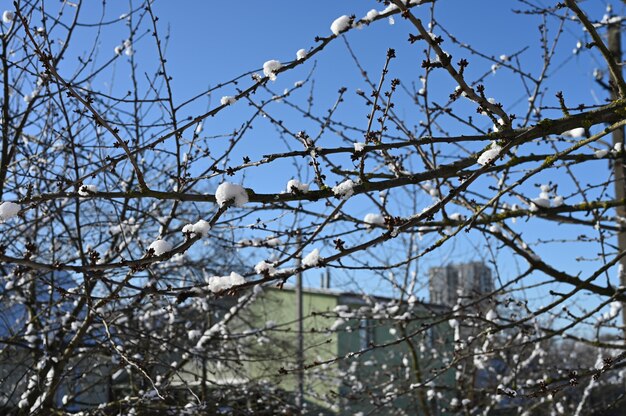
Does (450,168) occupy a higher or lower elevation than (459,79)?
lower

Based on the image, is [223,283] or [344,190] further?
[344,190]

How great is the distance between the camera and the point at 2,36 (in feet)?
15.3

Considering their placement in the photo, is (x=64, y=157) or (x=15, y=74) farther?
(x=64, y=157)

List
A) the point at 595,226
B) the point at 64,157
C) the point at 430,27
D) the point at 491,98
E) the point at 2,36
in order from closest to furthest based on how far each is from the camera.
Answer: the point at 491,98 < the point at 430,27 < the point at 595,226 < the point at 2,36 < the point at 64,157

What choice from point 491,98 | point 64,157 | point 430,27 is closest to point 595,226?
point 430,27

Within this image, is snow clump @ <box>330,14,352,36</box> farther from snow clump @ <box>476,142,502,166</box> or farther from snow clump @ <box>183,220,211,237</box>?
snow clump @ <box>183,220,211,237</box>

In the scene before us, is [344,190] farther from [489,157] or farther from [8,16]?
[8,16]

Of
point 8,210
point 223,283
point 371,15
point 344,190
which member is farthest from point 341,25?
point 8,210

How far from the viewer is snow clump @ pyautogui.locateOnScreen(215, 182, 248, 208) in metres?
2.04

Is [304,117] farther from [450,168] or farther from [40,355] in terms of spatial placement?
[40,355]

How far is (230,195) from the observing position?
81.0 inches

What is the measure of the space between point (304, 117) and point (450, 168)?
100 inches

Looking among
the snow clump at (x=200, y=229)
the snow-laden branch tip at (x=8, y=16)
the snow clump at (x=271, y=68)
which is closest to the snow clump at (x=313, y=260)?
the snow clump at (x=200, y=229)

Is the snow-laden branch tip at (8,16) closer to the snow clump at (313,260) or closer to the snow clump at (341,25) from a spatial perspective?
the snow clump at (341,25)
